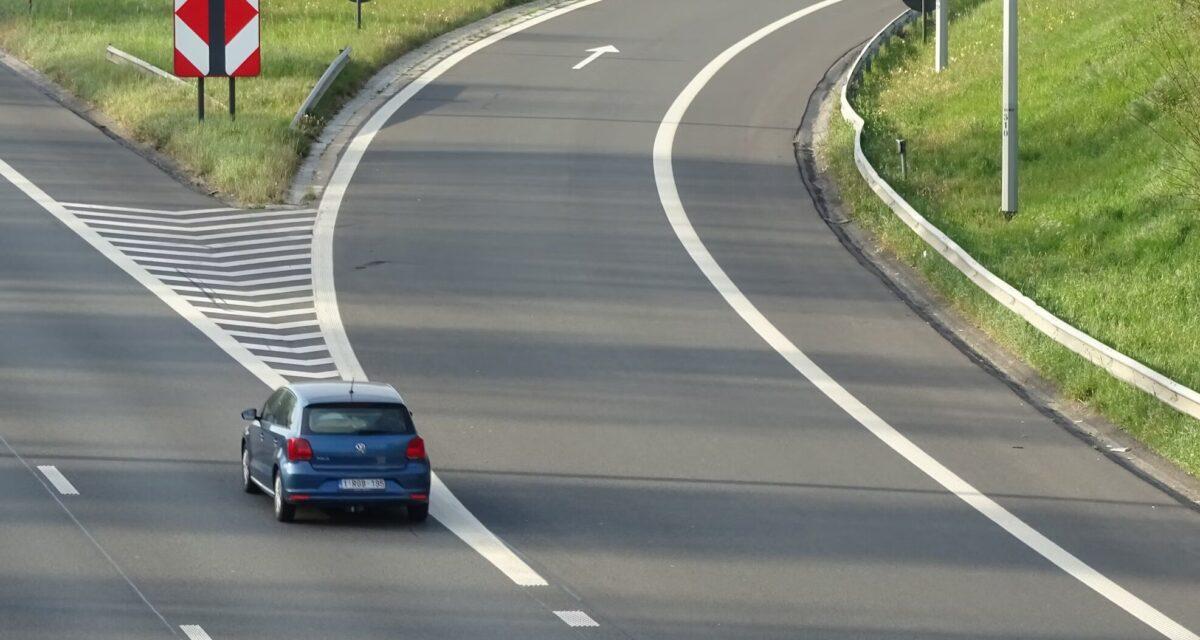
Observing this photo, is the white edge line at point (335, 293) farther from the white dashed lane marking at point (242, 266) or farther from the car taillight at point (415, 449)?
the car taillight at point (415, 449)

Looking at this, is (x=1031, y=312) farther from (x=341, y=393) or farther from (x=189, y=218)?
(x=189, y=218)

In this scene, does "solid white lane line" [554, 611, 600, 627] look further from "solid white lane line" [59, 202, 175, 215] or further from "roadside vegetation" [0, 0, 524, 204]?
"roadside vegetation" [0, 0, 524, 204]

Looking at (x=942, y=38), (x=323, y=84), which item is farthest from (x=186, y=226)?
(x=942, y=38)

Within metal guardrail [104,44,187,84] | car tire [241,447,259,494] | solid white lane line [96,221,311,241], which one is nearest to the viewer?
car tire [241,447,259,494]

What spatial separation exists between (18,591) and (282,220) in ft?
51.7

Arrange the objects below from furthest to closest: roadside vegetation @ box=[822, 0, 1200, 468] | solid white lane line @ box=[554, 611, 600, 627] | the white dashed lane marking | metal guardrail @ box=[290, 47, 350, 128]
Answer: metal guardrail @ box=[290, 47, 350, 128] < the white dashed lane marking < roadside vegetation @ box=[822, 0, 1200, 468] < solid white lane line @ box=[554, 611, 600, 627]

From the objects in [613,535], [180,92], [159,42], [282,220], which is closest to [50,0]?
[159,42]

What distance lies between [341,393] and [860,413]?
649cm

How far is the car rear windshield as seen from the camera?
17547mm

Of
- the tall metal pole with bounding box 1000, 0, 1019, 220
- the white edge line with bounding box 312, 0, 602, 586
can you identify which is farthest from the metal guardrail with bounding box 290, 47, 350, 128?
the tall metal pole with bounding box 1000, 0, 1019, 220

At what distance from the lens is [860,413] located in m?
21.5

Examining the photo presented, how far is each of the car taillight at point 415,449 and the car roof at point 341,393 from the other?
0.43 meters

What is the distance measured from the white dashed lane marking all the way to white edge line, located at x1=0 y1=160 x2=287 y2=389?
0.35 feet

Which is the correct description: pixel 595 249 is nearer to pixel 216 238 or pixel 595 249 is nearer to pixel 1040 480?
pixel 216 238
